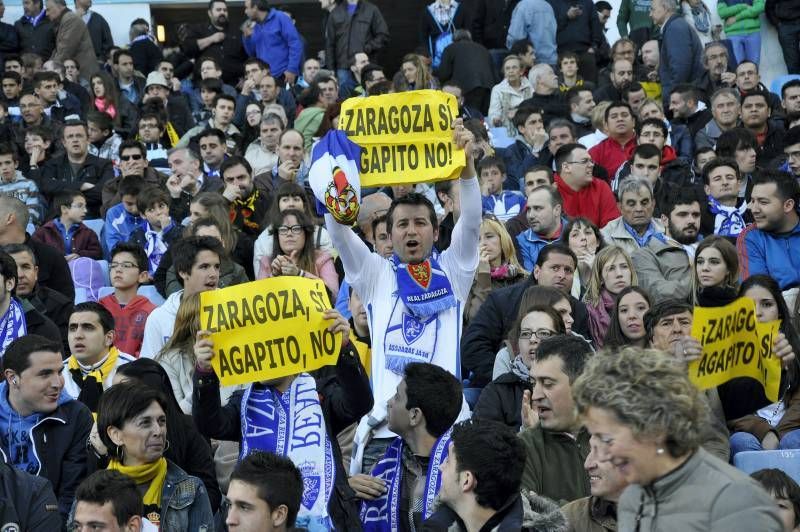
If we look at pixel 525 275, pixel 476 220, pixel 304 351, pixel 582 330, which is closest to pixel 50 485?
pixel 304 351

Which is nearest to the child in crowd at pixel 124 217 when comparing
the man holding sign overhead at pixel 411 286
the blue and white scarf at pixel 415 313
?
the man holding sign overhead at pixel 411 286

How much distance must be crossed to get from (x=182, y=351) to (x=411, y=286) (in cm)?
168

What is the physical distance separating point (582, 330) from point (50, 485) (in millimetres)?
3424

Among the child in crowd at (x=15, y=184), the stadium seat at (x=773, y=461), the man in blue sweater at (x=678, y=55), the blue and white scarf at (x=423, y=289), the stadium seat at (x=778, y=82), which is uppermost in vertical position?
the man in blue sweater at (x=678, y=55)

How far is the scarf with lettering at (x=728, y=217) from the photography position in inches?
435

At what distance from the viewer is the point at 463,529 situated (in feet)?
15.0

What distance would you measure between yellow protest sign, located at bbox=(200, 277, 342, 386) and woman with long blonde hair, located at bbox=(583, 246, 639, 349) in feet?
9.58

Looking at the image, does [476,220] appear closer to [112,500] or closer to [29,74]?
[112,500]

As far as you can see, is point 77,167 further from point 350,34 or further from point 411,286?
point 411,286

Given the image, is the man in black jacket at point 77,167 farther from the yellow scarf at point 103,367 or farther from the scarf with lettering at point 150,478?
the scarf with lettering at point 150,478

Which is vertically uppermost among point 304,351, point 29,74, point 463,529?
point 29,74

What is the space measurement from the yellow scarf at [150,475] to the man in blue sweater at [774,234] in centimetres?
499

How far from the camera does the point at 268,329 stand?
622cm

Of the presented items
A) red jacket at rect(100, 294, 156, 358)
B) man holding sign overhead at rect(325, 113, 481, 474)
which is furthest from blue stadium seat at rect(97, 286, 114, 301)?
man holding sign overhead at rect(325, 113, 481, 474)
